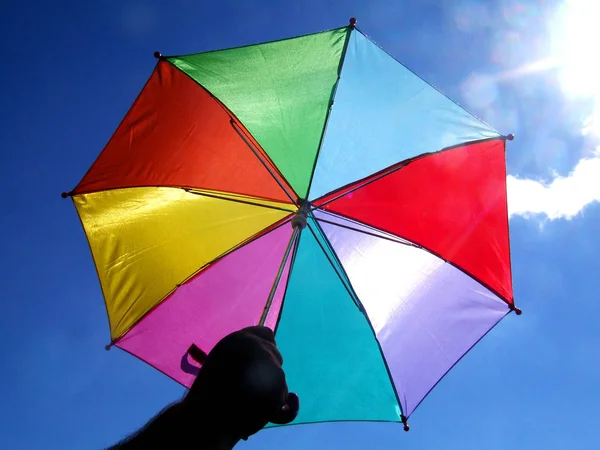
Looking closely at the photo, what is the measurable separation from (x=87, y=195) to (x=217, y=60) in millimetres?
1448

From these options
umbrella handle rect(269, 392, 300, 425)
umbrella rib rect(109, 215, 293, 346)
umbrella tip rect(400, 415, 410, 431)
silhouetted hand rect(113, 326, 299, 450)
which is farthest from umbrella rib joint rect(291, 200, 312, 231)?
silhouetted hand rect(113, 326, 299, 450)

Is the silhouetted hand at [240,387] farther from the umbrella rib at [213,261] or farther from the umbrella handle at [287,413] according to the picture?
the umbrella rib at [213,261]

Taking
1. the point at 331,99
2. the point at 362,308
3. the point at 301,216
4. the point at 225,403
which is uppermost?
the point at 331,99

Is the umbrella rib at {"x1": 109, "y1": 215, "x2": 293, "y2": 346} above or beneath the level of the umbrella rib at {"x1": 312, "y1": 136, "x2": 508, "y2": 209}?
beneath

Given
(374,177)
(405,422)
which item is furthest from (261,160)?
(405,422)

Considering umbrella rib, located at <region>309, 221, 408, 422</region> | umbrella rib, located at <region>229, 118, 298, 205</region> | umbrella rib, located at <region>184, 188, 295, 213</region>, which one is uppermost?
umbrella rib, located at <region>229, 118, 298, 205</region>

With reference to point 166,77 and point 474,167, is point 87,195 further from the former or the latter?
point 474,167

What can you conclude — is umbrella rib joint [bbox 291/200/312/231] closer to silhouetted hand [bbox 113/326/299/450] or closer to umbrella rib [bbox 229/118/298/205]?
umbrella rib [bbox 229/118/298/205]

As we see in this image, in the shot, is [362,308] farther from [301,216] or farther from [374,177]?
[374,177]

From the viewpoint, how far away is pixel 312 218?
3928 mm

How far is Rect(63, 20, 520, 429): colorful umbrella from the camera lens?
3.68 m

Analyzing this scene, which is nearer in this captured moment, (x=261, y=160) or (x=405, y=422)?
(x=261, y=160)

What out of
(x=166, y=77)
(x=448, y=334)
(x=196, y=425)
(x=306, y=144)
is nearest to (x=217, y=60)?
(x=166, y=77)

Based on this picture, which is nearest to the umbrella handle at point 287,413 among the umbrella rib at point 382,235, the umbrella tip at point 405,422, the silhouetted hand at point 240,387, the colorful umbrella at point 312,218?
the silhouetted hand at point 240,387
